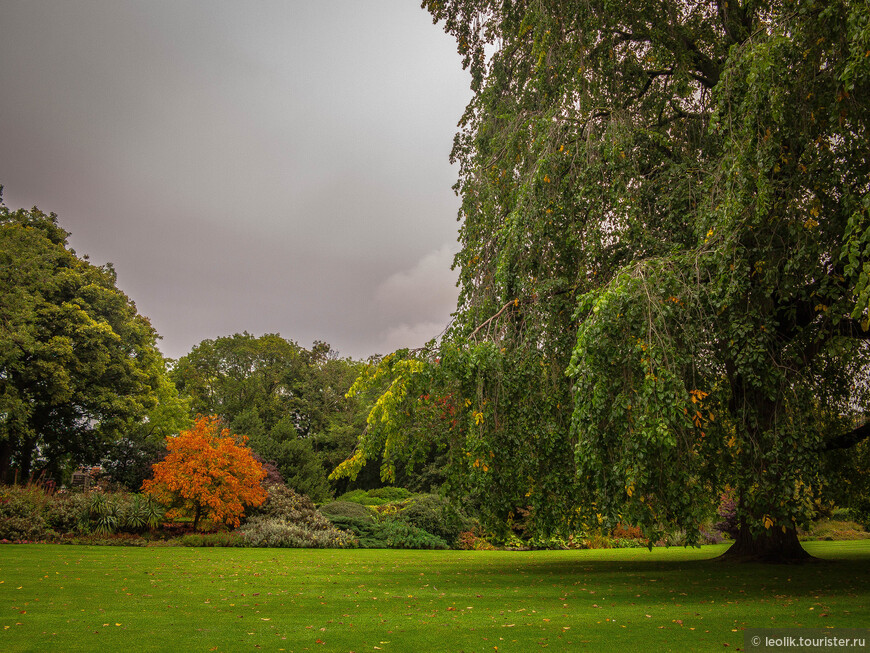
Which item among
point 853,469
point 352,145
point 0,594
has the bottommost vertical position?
point 0,594

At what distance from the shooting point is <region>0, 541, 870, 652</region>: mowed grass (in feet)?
14.8

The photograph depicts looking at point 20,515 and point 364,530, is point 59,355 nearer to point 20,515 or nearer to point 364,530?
point 20,515

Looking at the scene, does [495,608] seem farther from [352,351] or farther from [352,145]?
[352,351]

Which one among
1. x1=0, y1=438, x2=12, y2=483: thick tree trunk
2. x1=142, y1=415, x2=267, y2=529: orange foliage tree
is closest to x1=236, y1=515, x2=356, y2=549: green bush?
x1=142, y1=415, x2=267, y2=529: orange foliage tree

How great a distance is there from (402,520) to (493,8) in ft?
51.0

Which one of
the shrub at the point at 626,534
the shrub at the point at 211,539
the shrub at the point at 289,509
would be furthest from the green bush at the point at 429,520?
the shrub at the point at 626,534

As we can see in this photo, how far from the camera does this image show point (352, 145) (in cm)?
1945

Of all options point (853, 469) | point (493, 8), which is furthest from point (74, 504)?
point (853, 469)

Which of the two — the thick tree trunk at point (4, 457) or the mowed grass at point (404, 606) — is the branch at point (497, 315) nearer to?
the mowed grass at point (404, 606)

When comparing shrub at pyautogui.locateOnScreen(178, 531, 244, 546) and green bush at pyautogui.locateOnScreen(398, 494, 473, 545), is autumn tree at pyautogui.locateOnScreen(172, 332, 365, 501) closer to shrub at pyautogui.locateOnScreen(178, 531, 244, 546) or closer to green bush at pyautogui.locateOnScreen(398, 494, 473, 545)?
green bush at pyautogui.locateOnScreen(398, 494, 473, 545)

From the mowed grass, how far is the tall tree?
13.1 meters

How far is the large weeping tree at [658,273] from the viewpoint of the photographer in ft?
20.6

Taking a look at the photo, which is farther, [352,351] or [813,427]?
[352,351]

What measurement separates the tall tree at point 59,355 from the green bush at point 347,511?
10819 millimetres
